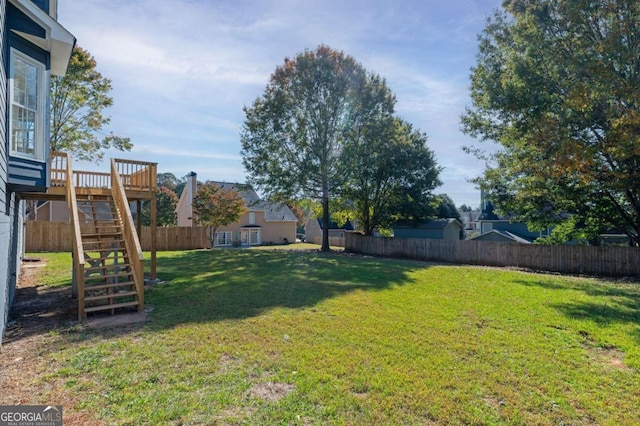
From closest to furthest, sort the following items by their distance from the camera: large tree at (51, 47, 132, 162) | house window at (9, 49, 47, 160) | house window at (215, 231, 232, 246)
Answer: house window at (9, 49, 47, 160), large tree at (51, 47, 132, 162), house window at (215, 231, 232, 246)

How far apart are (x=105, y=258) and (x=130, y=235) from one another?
0.68m

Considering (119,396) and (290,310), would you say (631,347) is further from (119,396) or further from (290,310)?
(119,396)

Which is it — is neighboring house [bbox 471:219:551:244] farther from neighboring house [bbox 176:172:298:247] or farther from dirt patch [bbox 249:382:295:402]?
dirt patch [bbox 249:382:295:402]

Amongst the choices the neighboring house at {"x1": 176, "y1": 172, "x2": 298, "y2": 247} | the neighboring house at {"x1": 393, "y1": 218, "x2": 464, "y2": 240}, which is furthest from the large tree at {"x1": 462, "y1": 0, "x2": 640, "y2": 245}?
the neighboring house at {"x1": 176, "y1": 172, "x2": 298, "y2": 247}

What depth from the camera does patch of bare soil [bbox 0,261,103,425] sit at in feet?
11.4

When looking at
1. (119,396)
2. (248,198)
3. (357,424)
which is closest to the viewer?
(357,424)

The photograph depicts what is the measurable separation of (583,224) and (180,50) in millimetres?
19654

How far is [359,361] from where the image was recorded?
4508 millimetres

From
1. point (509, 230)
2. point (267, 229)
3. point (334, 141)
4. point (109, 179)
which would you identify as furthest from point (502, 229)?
point (109, 179)

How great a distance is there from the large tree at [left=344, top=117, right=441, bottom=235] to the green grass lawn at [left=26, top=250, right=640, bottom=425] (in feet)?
49.2

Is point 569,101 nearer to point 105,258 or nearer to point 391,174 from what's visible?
point 391,174

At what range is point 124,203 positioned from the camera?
821 cm

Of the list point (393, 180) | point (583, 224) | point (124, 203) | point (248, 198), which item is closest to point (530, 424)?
point (124, 203)

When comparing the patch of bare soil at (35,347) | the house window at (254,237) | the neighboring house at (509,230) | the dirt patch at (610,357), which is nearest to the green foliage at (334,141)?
the neighboring house at (509,230)
